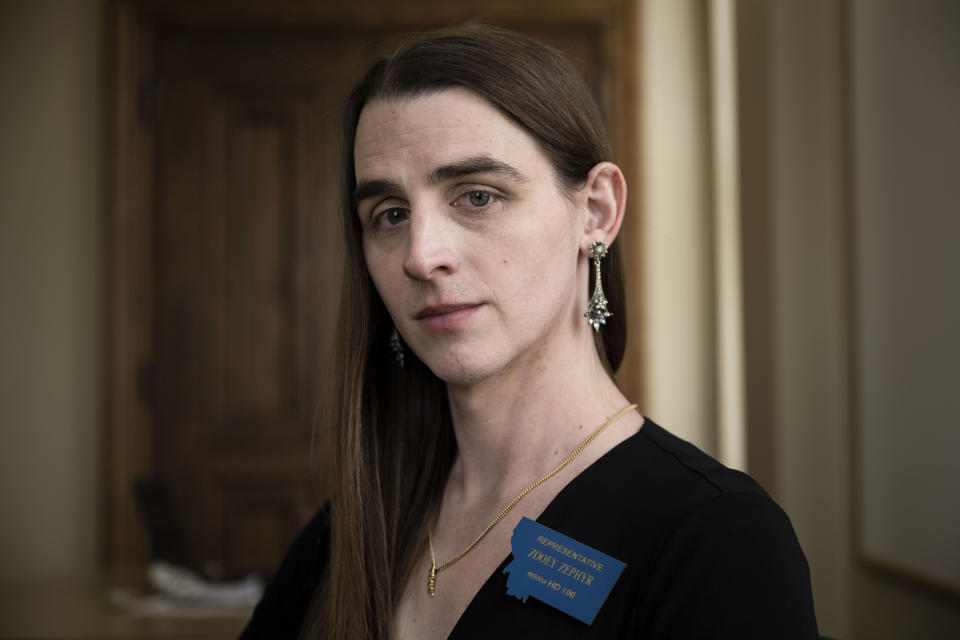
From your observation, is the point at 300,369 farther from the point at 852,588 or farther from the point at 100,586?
the point at 852,588

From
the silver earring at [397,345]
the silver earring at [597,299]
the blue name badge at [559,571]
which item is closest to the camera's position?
the blue name badge at [559,571]

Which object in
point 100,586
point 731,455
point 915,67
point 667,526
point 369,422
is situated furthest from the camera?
point 731,455

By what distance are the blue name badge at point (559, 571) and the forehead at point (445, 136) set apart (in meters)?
0.45

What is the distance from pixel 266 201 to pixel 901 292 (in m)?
2.38

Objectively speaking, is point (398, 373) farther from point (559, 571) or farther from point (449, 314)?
point (559, 571)

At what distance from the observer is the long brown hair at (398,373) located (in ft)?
3.76

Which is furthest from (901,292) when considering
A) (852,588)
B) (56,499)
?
(56,499)

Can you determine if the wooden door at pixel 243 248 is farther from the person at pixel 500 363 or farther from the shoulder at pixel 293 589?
the person at pixel 500 363

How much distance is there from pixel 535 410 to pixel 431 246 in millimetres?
266

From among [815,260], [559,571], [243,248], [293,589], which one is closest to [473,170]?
[559,571]

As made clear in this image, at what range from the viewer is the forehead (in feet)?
3.64

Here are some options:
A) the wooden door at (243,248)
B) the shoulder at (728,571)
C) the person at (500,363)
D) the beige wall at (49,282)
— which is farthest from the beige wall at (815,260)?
the beige wall at (49,282)

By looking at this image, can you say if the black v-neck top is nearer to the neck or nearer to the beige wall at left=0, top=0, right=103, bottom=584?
the neck

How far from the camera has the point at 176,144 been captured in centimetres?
342
